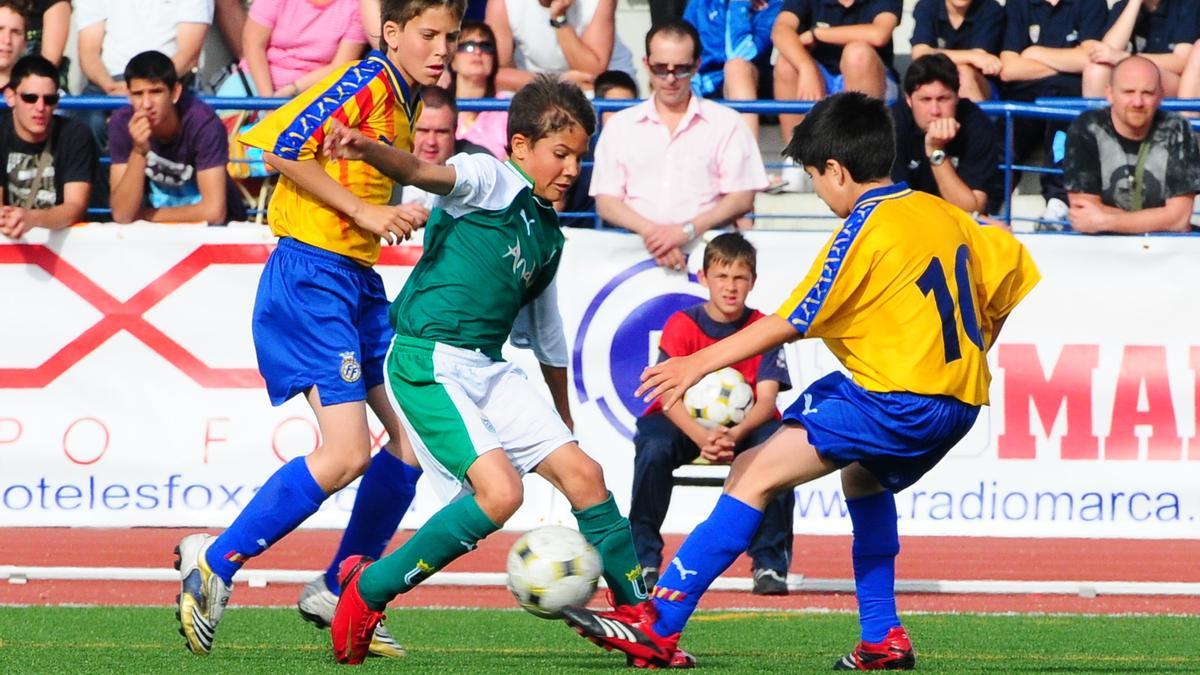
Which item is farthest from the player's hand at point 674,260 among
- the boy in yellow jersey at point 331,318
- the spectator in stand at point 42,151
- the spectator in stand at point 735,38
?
the boy in yellow jersey at point 331,318

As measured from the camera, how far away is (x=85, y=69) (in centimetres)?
1241

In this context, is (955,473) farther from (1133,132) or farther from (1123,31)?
(1123,31)

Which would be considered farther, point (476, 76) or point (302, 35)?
point (302, 35)

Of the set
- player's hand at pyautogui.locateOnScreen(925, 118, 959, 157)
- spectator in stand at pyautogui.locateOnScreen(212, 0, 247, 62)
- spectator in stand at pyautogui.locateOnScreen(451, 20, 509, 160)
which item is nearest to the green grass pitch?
player's hand at pyautogui.locateOnScreen(925, 118, 959, 157)

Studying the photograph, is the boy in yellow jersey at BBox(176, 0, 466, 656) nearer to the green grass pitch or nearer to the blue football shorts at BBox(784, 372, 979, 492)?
the green grass pitch

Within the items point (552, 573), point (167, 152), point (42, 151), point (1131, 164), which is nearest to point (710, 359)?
point (552, 573)

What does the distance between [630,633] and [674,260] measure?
4764mm

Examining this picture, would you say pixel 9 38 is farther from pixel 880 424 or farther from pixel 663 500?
pixel 880 424

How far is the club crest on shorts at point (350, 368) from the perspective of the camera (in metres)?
6.34

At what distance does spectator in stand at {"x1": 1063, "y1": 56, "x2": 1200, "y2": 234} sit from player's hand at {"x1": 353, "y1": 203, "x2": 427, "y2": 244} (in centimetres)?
569

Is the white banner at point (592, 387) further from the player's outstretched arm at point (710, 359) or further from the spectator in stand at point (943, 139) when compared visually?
the player's outstretched arm at point (710, 359)

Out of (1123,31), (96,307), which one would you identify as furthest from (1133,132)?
(96,307)

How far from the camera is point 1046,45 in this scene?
1209 cm

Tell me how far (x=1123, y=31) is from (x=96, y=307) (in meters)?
6.75
